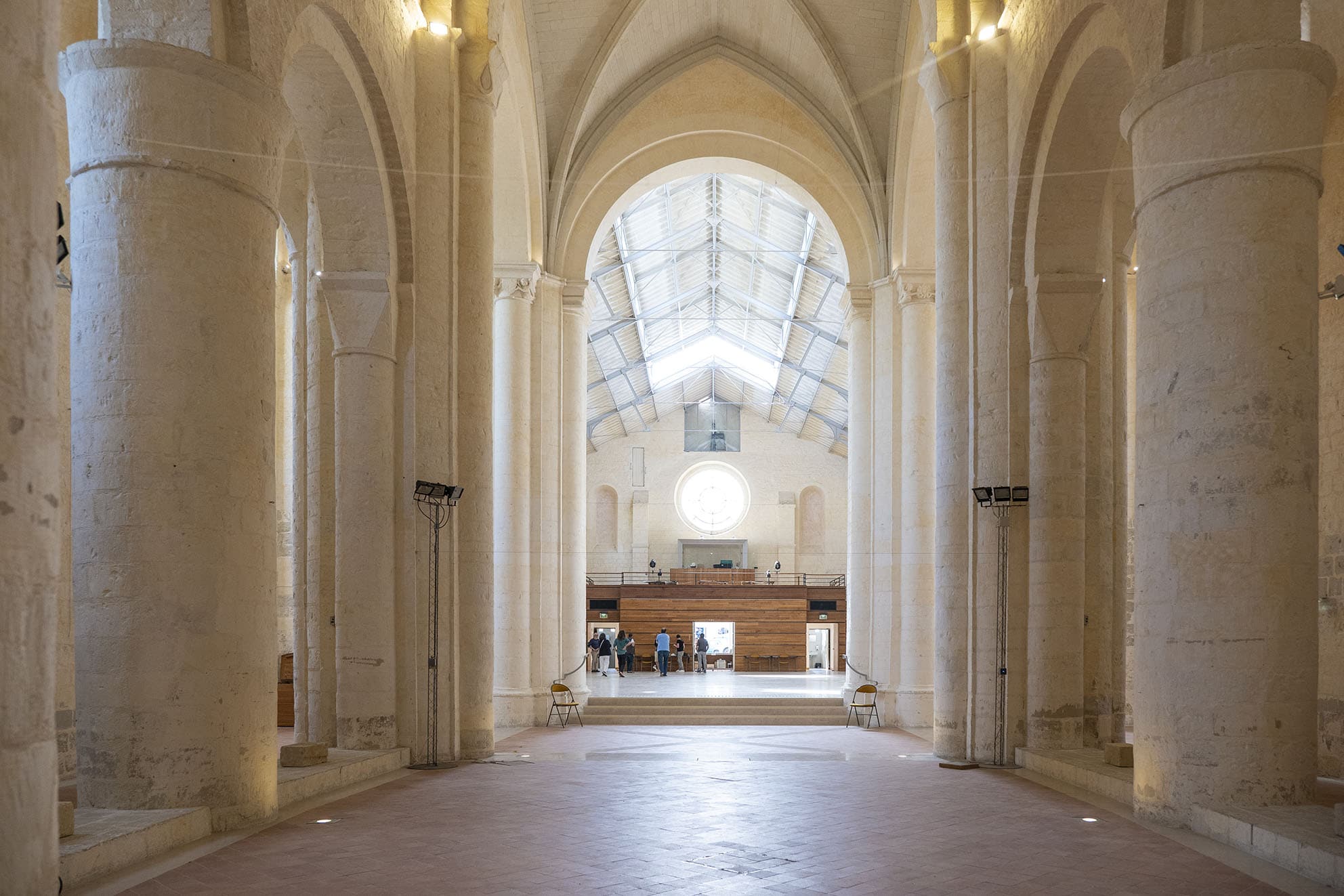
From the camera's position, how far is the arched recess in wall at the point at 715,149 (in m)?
20.9

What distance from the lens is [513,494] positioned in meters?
19.2

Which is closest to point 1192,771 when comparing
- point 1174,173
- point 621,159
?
point 1174,173

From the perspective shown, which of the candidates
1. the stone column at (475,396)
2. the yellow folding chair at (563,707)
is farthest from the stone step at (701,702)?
the stone column at (475,396)

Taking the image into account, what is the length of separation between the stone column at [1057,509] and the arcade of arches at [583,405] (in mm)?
42

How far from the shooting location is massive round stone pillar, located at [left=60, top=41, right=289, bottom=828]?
7.43 metres

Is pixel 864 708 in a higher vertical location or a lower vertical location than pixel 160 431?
lower

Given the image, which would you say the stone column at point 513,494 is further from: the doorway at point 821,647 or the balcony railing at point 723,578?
the doorway at point 821,647

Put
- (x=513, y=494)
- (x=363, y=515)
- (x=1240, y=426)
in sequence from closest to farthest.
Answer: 1. (x=1240, y=426)
2. (x=363, y=515)
3. (x=513, y=494)

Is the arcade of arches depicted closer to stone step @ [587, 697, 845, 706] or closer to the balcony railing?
stone step @ [587, 697, 845, 706]

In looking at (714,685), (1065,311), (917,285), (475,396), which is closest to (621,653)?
(714,685)

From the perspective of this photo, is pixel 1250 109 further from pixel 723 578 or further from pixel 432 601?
pixel 723 578

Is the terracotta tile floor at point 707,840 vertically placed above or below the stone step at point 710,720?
above

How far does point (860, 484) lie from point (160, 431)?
1512 centimetres

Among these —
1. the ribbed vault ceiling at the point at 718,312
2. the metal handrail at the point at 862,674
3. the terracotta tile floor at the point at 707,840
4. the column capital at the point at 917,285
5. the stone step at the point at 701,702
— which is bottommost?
the stone step at the point at 701,702
